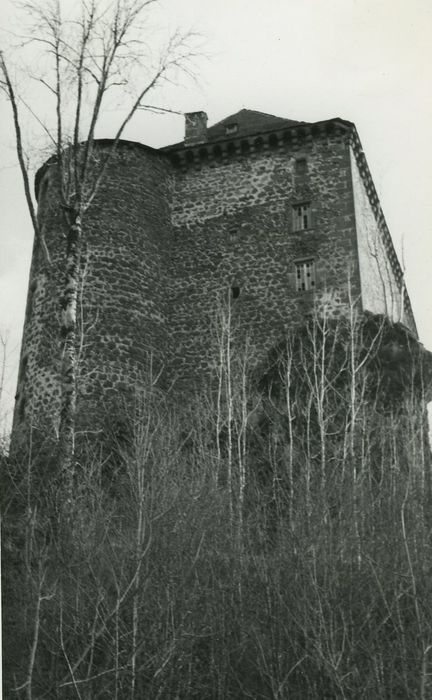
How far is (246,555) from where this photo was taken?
11.4 m

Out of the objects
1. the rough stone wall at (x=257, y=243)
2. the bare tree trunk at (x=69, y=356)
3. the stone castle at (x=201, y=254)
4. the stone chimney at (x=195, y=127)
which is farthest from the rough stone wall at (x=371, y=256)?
the bare tree trunk at (x=69, y=356)

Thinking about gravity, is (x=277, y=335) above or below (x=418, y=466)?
above

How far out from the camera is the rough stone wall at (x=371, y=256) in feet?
69.5

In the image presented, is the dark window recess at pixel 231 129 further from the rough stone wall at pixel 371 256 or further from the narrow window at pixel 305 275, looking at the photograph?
the narrow window at pixel 305 275

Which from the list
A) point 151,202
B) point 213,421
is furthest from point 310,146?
point 213,421

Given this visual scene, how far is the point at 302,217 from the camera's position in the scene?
22.3 metres

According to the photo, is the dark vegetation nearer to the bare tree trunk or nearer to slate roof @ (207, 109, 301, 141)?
the bare tree trunk

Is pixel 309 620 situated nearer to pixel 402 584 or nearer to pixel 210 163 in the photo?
pixel 402 584

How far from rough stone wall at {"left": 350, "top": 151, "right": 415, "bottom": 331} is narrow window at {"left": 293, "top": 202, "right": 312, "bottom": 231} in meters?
1.23

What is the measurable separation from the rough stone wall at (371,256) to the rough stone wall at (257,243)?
35 cm

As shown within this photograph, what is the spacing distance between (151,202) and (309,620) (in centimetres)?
1573

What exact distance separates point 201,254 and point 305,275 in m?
3.06

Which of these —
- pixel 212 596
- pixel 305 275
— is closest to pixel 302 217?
pixel 305 275

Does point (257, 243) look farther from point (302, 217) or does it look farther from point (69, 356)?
point (69, 356)
